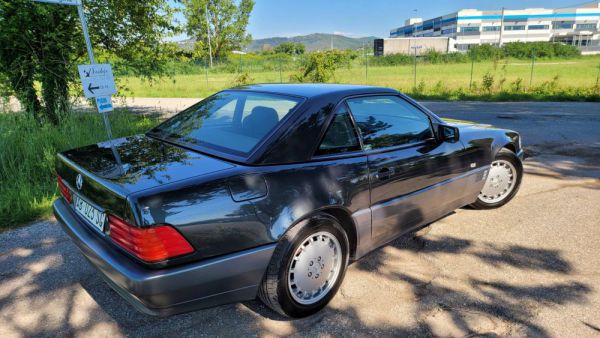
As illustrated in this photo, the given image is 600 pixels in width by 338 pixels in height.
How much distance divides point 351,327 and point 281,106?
5.11 feet

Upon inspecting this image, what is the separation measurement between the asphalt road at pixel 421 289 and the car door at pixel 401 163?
393 millimetres

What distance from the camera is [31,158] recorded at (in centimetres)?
569

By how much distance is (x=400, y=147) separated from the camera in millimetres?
3174

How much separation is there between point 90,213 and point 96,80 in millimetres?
3512

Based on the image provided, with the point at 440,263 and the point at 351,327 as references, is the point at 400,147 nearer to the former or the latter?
the point at 440,263

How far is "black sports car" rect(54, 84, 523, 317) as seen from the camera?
207cm

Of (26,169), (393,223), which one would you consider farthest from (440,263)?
(26,169)

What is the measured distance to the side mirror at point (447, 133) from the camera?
136 inches

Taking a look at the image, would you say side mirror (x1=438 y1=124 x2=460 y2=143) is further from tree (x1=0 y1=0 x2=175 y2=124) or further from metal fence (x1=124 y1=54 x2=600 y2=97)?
metal fence (x1=124 y1=54 x2=600 y2=97)

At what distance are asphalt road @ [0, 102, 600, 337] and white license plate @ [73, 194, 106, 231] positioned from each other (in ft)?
2.27

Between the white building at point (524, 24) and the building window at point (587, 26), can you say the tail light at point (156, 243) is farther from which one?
the building window at point (587, 26)

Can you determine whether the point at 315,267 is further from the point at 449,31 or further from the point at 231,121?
the point at 449,31

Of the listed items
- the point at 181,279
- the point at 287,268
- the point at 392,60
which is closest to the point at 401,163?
the point at 287,268

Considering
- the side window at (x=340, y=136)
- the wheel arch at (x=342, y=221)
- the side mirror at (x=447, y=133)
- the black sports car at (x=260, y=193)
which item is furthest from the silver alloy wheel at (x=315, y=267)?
the side mirror at (x=447, y=133)
